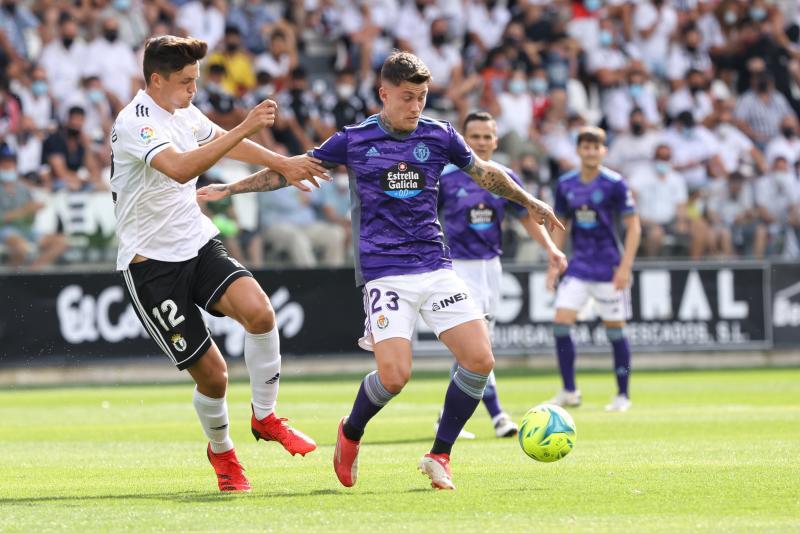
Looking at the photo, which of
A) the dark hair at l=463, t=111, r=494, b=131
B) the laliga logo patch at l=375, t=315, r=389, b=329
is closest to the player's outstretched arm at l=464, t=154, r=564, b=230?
the laliga logo patch at l=375, t=315, r=389, b=329

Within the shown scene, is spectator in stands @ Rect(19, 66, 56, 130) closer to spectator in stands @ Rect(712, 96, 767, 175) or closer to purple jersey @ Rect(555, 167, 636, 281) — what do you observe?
purple jersey @ Rect(555, 167, 636, 281)

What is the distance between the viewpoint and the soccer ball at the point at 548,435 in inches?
335

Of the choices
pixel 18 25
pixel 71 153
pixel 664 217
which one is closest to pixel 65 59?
pixel 18 25

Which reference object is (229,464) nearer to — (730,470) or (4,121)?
(730,470)

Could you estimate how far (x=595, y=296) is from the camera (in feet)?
48.6

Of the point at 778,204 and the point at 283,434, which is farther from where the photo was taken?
the point at 778,204

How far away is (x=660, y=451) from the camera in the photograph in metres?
9.77

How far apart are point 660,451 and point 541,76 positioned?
52.3ft

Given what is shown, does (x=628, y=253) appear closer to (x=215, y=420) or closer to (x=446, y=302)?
(x=446, y=302)

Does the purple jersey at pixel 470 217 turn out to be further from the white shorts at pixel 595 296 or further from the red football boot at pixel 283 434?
the red football boot at pixel 283 434

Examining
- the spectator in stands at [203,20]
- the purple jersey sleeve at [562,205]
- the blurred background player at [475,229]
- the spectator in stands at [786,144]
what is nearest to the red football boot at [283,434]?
the blurred background player at [475,229]

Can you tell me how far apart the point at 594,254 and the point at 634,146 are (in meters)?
9.58

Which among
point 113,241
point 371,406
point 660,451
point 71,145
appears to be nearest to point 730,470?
point 660,451

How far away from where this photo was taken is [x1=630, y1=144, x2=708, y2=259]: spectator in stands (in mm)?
21469
